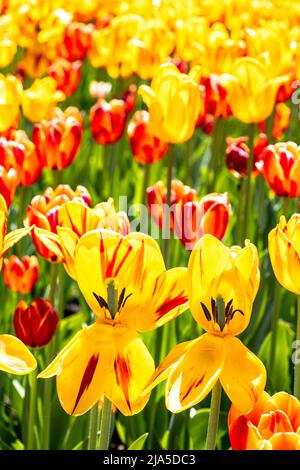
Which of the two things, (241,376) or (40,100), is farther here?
(40,100)

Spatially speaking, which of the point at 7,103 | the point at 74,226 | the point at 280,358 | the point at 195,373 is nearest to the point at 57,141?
the point at 7,103

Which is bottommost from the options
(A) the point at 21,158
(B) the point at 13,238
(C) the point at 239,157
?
(C) the point at 239,157

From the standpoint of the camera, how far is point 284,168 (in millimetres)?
2055

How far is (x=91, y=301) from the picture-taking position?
1244mm

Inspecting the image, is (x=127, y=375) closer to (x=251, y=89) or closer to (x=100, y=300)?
(x=100, y=300)

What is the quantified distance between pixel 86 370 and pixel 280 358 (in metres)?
1.12

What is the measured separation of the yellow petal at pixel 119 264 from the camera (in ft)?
3.94

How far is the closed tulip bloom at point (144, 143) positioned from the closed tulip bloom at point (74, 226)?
1.02 metres

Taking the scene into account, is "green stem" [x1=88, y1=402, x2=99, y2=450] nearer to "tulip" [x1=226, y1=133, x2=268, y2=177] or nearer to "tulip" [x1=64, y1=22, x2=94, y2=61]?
"tulip" [x1=226, y1=133, x2=268, y2=177]

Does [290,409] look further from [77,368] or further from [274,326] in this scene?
[274,326]

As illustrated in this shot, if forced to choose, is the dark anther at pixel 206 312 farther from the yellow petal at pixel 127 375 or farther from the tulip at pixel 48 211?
the tulip at pixel 48 211

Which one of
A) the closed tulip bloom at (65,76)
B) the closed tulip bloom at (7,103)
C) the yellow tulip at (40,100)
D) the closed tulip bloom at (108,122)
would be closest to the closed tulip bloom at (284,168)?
the closed tulip bloom at (7,103)

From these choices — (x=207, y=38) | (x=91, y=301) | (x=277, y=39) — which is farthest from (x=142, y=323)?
(x=207, y=38)
